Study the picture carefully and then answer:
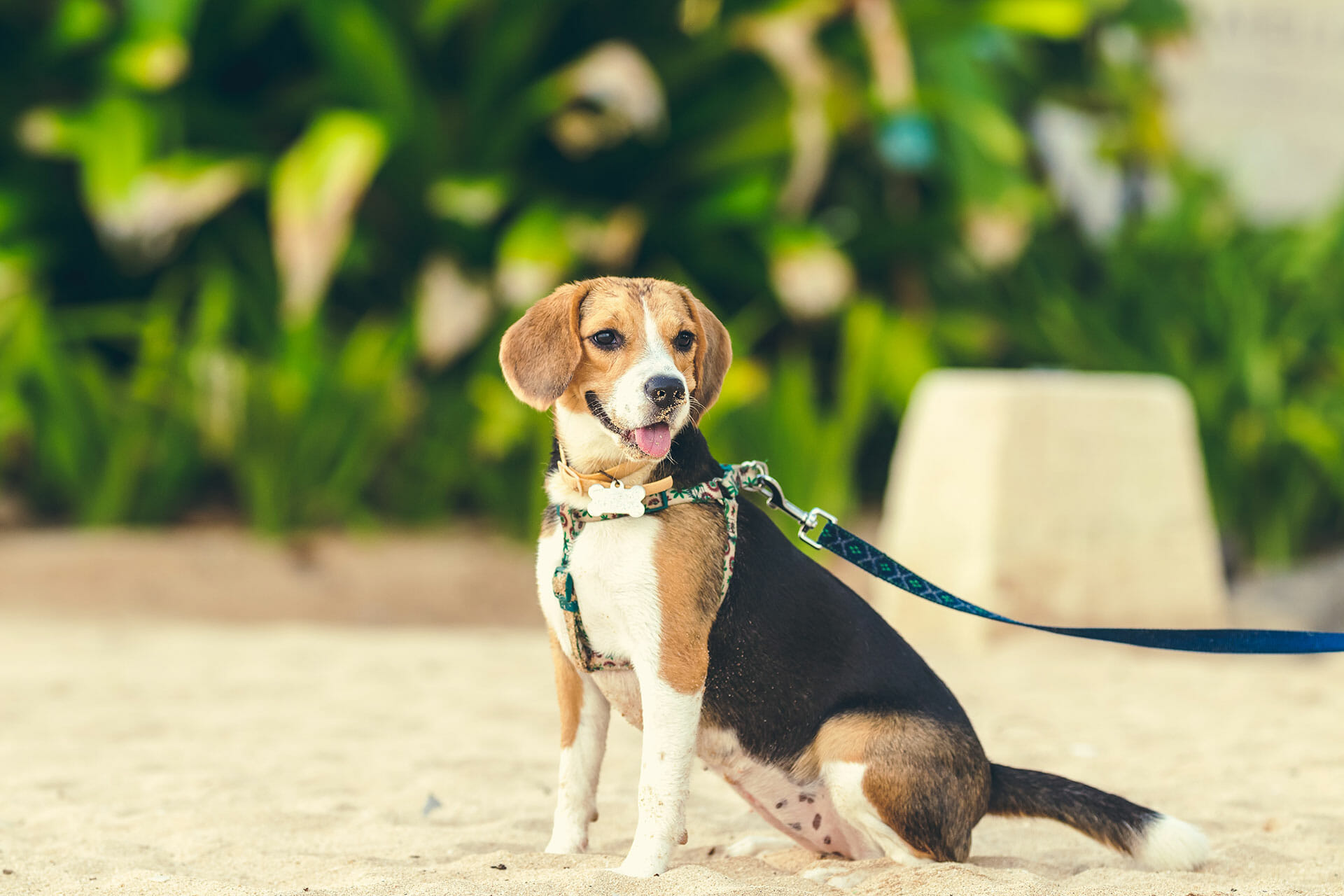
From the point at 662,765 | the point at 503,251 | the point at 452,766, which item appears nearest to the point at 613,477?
the point at 662,765

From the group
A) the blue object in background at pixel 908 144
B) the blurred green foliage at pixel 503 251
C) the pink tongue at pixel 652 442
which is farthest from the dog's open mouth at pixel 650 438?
the blue object in background at pixel 908 144

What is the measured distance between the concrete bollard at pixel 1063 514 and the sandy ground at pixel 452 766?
0.82 ft

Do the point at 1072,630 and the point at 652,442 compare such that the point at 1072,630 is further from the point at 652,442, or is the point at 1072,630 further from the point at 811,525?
the point at 652,442

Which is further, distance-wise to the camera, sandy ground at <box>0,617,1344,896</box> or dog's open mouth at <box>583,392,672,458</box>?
sandy ground at <box>0,617,1344,896</box>

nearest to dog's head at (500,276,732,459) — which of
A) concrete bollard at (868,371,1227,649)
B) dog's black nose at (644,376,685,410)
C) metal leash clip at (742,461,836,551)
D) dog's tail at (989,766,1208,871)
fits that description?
dog's black nose at (644,376,685,410)

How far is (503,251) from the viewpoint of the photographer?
273 inches

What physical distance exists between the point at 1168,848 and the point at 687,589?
1080mm

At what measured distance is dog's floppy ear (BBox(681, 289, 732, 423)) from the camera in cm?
232

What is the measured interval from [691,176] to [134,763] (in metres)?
5.41

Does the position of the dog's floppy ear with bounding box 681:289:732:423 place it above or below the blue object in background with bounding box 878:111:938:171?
below

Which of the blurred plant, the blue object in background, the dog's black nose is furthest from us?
the blue object in background

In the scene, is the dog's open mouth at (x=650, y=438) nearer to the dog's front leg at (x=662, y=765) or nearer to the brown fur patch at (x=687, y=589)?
the brown fur patch at (x=687, y=589)

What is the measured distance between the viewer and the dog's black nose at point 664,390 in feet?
6.93

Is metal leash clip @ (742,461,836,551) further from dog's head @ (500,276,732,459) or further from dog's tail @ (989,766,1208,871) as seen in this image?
dog's tail @ (989,766,1208,871)
